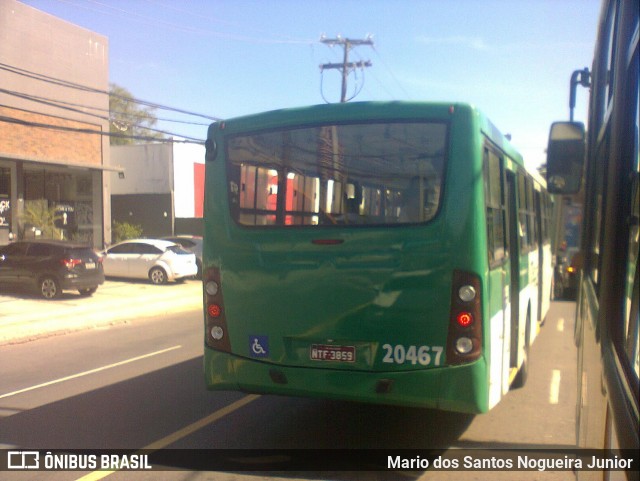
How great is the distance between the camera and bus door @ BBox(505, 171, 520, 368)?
6832 mm

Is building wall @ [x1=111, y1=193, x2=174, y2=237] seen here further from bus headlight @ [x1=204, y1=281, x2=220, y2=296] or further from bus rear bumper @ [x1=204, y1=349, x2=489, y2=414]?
bus rear bumper @ [x1=204, y1=349, x2=489, y2=414]

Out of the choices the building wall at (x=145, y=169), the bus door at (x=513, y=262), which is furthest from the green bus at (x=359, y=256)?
the building wall at (x=145, y=169)

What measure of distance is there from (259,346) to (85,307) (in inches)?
489

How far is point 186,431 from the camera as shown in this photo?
6.20 meters

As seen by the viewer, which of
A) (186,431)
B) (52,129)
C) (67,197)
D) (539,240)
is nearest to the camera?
(186,431)

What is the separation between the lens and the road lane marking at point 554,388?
7.51 metres

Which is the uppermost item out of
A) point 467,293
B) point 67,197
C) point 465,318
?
point 67,197

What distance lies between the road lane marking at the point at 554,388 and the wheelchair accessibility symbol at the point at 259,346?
379 cm

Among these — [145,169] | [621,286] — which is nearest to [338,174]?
[621,286]

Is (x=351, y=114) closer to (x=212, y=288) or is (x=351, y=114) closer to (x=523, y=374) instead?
(x=212, y=288)

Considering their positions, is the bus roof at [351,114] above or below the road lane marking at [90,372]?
above

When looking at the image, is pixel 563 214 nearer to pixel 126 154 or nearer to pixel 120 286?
pixel 120 286

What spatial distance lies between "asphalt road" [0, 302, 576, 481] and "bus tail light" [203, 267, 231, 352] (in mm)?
→ 945

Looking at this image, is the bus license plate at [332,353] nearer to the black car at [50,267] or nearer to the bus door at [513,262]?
the bus door at [513,262]
